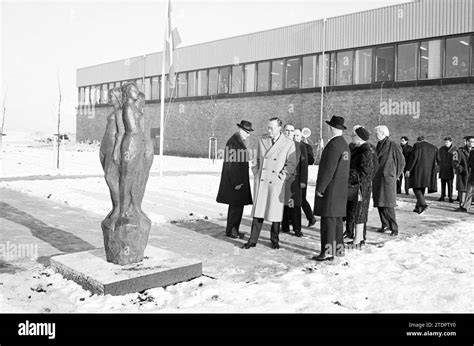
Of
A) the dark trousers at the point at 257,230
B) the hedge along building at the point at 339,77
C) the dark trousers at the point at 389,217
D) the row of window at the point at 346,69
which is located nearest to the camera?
the dark trousers at the point at 257,230

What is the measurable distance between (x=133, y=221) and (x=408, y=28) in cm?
2039

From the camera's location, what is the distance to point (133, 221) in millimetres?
5328

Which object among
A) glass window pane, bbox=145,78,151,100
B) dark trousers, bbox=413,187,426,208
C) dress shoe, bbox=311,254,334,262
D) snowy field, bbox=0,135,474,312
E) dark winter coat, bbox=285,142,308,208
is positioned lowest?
snowy field, bbox=0,135,474,312

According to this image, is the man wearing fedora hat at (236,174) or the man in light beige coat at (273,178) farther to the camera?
the man wearing fedora hat at (236,174)

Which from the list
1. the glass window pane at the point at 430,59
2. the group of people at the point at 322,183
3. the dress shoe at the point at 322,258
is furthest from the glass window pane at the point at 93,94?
the dress shoe at the point at 322,258

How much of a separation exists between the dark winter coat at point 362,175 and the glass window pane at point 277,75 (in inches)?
842

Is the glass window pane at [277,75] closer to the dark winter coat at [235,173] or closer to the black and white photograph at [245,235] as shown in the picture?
the black and white photograph at [245,235]

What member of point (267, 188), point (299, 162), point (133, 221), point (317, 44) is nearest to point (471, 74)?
point (317, 44)

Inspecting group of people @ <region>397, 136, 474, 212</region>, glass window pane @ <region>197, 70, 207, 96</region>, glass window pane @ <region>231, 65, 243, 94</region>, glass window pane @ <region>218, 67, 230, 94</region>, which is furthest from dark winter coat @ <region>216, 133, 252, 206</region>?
glass window pane @ <region>197, 70, 207, 96</region>

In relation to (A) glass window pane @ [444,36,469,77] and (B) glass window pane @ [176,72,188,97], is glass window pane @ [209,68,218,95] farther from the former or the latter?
(A) glass window pane @ [444,36,469,77]

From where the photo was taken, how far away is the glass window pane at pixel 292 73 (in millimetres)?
27062

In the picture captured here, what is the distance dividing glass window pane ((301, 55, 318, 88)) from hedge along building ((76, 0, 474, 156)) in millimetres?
55

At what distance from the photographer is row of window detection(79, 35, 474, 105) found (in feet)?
68.2

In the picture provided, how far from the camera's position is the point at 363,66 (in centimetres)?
2398
